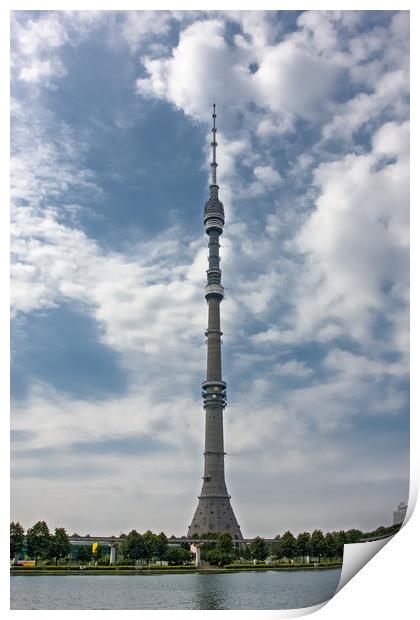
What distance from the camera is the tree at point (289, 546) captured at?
53.5 m

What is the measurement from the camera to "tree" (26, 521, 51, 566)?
46781mm

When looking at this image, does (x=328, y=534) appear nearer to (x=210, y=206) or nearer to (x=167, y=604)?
(x=167, y=604)

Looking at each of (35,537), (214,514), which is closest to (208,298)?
(214,514)

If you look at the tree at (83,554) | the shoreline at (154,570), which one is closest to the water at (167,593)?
the shoreline at (154,570)

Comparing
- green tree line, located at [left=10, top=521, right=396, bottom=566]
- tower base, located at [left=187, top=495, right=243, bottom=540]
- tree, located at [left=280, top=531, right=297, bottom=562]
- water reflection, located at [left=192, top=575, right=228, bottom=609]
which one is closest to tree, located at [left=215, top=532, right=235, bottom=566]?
green tree line, located at [left=10, top=521, right=396, bottom=566]

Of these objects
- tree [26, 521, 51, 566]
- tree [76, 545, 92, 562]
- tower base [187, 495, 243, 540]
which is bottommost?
tower base [187, 495, 243, 540]

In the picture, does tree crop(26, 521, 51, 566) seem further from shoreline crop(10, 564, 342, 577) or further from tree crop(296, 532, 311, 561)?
tree crop(296, 532, 311, 561)

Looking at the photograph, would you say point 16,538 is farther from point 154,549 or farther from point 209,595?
point 209,595

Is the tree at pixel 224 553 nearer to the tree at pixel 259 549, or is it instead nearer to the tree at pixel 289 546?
the tree at pixel 259 549

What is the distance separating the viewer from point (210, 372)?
78.4 meters

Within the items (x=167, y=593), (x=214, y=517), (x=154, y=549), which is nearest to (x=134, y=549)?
(x=154, y=549)

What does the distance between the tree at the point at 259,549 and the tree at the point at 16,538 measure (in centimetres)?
1962

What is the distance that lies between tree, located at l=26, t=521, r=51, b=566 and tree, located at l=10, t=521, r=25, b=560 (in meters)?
0.48

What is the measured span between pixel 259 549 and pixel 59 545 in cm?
1782
